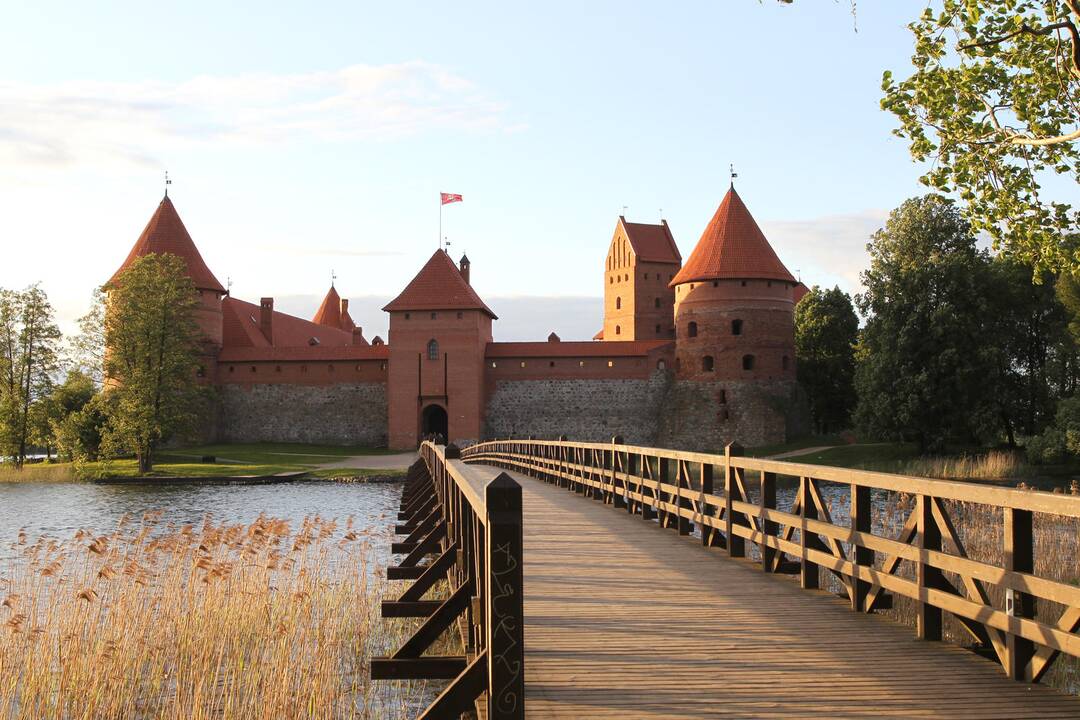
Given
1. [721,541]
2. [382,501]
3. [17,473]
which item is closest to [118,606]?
[721,541]

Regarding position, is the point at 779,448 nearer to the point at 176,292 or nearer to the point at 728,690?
the point at 176,292

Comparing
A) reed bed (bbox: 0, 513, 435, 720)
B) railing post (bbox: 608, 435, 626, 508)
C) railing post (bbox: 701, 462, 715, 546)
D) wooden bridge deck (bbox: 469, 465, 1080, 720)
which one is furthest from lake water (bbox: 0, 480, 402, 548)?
wooden bridge deck (bbox: 469, 465, 1080, 720)

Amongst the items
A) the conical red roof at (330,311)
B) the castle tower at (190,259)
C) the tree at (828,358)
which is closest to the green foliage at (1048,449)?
the tree at (828,358)

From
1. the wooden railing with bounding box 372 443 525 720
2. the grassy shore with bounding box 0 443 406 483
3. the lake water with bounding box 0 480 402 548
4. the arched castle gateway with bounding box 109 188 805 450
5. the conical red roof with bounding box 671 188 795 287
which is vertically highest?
the conical red roof with bounding box 671 188 795 287

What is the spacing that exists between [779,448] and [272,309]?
83.5ft

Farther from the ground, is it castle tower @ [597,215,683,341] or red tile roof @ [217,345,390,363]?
castle tower @ [597,215,683,341]

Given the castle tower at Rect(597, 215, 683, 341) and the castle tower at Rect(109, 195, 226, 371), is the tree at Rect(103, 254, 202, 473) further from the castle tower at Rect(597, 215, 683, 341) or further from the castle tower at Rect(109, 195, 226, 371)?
the castle tower at Rect(597, 215, 683, 341)

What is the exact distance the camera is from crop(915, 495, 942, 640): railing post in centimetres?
485

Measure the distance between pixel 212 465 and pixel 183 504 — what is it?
34.2 ft

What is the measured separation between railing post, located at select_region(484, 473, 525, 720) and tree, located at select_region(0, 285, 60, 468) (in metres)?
37.1

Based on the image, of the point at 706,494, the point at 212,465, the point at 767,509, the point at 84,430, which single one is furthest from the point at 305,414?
the point at 767,509

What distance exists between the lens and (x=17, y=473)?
31.7m

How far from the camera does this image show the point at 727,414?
40.3 meters

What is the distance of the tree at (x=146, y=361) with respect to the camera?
32.1 metres
